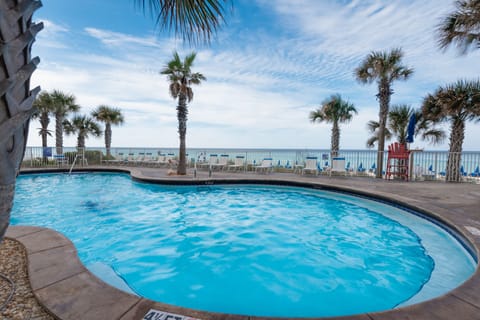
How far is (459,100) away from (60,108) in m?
21.6

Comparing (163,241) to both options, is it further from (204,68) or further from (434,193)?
(204,68)

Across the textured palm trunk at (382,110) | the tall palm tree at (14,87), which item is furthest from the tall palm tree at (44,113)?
the textured palm trunk at (382,110)

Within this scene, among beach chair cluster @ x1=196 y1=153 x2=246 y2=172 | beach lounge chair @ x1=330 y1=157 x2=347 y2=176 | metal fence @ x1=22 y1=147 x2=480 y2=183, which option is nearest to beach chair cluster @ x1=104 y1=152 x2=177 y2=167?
metal fence @ x1=22 y1=147 x2=480 y2=183

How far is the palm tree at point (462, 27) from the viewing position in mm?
6250

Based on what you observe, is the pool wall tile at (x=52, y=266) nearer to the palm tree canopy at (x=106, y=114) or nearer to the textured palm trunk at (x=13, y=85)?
the textured palm trunk at (x=13, y=85)

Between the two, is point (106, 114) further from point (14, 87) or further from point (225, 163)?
point (14, 87)

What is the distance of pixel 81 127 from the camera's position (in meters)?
16.8

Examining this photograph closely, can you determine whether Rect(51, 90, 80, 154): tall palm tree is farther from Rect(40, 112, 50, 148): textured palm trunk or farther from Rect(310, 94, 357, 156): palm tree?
Rect(310, 94, 357, 156): palm tree

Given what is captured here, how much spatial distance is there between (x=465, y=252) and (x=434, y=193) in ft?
12.1

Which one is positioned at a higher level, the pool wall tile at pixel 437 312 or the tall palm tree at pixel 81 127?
the tall palm tree at pixel 81 127

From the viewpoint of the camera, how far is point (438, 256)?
128 inches

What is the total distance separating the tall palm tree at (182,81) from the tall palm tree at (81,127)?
10.9 m

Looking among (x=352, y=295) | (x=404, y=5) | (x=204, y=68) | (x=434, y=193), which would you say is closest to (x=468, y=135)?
(x=434, y=193)

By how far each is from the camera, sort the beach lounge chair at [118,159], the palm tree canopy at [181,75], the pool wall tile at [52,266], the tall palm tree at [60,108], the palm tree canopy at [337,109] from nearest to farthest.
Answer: the pool wall tile at [52,266], the palm tree canopy at [181,75], the palm tree canopy at [337,109], the beach lounge chair at [118,159], the tall palm tree at [60,108]
